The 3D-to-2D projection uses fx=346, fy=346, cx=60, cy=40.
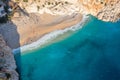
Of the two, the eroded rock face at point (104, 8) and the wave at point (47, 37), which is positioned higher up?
the eroded rock face at point (104, 8)

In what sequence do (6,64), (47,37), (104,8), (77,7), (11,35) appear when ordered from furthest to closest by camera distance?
(77,7), (104,8), (47,37), (11,35), (6,64)

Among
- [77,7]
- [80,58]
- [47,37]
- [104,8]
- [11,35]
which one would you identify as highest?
[104,8]

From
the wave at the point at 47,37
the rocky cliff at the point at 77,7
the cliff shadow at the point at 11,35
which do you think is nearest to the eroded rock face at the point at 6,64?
the cliff shadow at the point at 11,35

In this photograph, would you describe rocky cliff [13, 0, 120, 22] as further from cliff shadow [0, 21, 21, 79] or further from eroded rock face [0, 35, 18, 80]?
eroded rock face [0, 35, 18, 80]

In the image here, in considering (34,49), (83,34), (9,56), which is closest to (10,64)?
(9,56)

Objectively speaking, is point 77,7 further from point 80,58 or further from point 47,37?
point 80,58

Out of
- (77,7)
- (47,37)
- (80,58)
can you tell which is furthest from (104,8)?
(47,37)

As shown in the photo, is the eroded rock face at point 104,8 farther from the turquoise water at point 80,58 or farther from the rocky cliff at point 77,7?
the turquoise water at point 80,58
